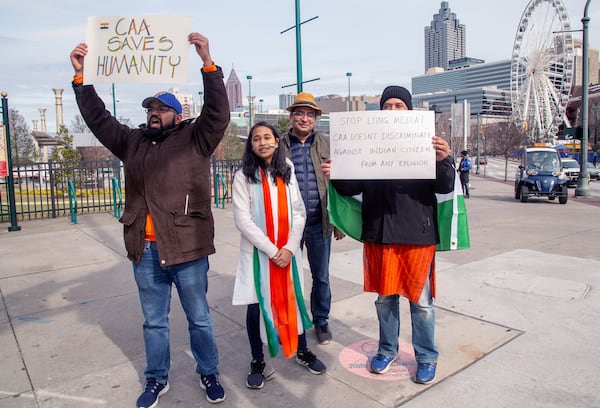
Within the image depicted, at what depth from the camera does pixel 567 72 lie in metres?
41.9

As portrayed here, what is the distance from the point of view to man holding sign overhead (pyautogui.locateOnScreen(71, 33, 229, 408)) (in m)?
2.88

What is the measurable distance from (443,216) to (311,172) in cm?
104

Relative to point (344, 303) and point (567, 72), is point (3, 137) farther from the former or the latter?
point (567, 72)

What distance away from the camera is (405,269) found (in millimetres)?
3125

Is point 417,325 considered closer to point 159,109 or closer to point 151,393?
point 151,393

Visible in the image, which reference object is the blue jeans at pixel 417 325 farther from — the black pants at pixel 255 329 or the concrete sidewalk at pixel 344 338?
the black pants at pixel 255 329

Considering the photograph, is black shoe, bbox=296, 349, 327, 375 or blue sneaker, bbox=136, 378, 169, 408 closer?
blue sneaker, bbox=136, 378, 169, 408

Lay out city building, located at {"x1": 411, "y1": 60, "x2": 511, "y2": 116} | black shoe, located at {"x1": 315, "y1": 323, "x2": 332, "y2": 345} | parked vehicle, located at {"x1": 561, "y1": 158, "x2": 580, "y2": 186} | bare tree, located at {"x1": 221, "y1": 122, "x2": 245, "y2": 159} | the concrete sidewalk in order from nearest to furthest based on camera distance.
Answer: the concrete sidewalk
black shoe, located at {"x1": 315, "y1": 323, "x2": 332, "y2": 345}
parked vehicle, located at {"x1": 561, "y1": 158, "x2": 580, "y2": 186}
bare tree, located at {"x1": 221, "y1": 122, "x2": 245, "y2": 159}
city building, located at {"x1": 411, "y1": 60, "x2": 511, "y2": 116}

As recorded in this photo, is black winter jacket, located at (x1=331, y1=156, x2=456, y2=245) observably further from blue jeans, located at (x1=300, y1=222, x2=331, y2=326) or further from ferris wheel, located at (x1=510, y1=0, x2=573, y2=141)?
ferris wheel, located at (x1=510, y1=0, x2=573, y2=141)

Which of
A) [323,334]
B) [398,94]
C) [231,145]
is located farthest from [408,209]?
[231,145]

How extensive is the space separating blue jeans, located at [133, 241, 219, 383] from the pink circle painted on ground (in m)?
1.00

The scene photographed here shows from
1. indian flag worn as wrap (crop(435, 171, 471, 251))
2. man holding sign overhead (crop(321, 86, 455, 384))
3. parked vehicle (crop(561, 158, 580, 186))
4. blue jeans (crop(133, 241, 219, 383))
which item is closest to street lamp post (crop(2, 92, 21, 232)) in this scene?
blue jeans (crop(133, 241, 219, 383))

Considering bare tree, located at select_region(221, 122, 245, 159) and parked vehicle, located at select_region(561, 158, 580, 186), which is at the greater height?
bare tree, located at select_region(221, 122, 245, 159)

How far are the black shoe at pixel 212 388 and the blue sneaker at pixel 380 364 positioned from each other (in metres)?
1.03
